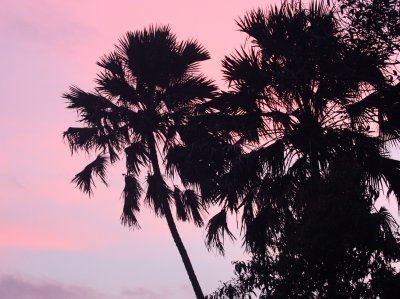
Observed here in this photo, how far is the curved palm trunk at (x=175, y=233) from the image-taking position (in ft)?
74.6

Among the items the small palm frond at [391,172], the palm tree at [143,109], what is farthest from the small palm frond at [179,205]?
the small palm frond at [391,172]

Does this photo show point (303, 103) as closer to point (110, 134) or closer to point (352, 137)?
point (352, 137)

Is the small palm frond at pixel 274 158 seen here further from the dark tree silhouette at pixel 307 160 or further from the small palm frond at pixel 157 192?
the small palm frond at pixel 157 192

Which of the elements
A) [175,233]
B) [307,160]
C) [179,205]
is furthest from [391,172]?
[179,205]

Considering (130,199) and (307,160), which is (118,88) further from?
(307,160)

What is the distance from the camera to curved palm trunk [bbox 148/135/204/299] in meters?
22.8

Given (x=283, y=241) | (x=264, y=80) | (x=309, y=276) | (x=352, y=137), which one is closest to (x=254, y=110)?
(x=264, y=80)

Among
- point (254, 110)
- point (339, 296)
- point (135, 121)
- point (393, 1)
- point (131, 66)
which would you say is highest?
point (131, 66)

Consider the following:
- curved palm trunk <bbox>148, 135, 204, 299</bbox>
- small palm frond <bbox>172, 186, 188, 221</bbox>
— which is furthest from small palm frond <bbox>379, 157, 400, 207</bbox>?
small palm frond <bbox>172, 186, 188, 221</bbox>

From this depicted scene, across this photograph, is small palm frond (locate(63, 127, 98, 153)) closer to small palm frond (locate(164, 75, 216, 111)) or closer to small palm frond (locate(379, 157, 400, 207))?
small palm frond (locate(164, 75, 216, 111))

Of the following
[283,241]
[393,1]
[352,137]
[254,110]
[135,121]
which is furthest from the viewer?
[135,121]

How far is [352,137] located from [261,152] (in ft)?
7.37

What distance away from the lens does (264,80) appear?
1938 cm

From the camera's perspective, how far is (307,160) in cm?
1881
